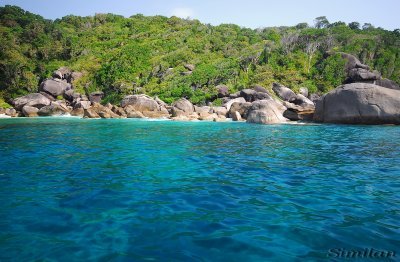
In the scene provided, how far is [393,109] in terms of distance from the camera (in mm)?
29953

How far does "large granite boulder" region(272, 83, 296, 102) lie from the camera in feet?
175

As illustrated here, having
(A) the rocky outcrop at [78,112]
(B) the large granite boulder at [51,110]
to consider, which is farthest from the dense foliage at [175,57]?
(B) the large granite boulder at [51,110]

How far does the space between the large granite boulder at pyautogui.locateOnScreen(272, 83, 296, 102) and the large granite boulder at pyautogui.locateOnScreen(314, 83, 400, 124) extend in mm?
19115

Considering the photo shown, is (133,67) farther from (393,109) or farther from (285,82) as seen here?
(393,109)

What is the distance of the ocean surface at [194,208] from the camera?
4492 millimetres

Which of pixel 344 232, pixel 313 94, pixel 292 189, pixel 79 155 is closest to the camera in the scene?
pixel 344 232

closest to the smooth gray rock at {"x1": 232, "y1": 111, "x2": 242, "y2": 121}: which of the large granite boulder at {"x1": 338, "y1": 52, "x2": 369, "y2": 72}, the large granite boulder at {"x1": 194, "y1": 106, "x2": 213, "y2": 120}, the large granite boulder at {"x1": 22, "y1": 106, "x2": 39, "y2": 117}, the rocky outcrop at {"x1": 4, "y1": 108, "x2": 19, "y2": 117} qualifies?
the large granite boulder at {"x1": 194, "y1": 106, "x2": 213, "y2": 120}

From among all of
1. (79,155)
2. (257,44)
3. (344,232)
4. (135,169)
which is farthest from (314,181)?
(257,44)

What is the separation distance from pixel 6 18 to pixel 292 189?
99478mm

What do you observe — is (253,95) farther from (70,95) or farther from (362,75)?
(70,95)

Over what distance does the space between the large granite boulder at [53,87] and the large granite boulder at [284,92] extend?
44201 mm

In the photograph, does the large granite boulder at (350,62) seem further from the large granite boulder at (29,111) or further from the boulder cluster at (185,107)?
the large granite boulder at (29,111)

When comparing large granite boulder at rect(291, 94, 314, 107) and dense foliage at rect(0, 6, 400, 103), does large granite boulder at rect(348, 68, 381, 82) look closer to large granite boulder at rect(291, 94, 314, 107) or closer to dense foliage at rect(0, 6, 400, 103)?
dense foliage at rect(0, 6, 400, 103)

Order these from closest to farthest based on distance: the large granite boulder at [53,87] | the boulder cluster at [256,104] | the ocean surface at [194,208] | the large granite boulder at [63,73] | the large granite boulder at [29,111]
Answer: the ocean surface at [194,208], the boulder cluster at [256,104], the large granite boulder at [29,111], the large granite boulder at [53,87], the large granite boulder at [63,73]
